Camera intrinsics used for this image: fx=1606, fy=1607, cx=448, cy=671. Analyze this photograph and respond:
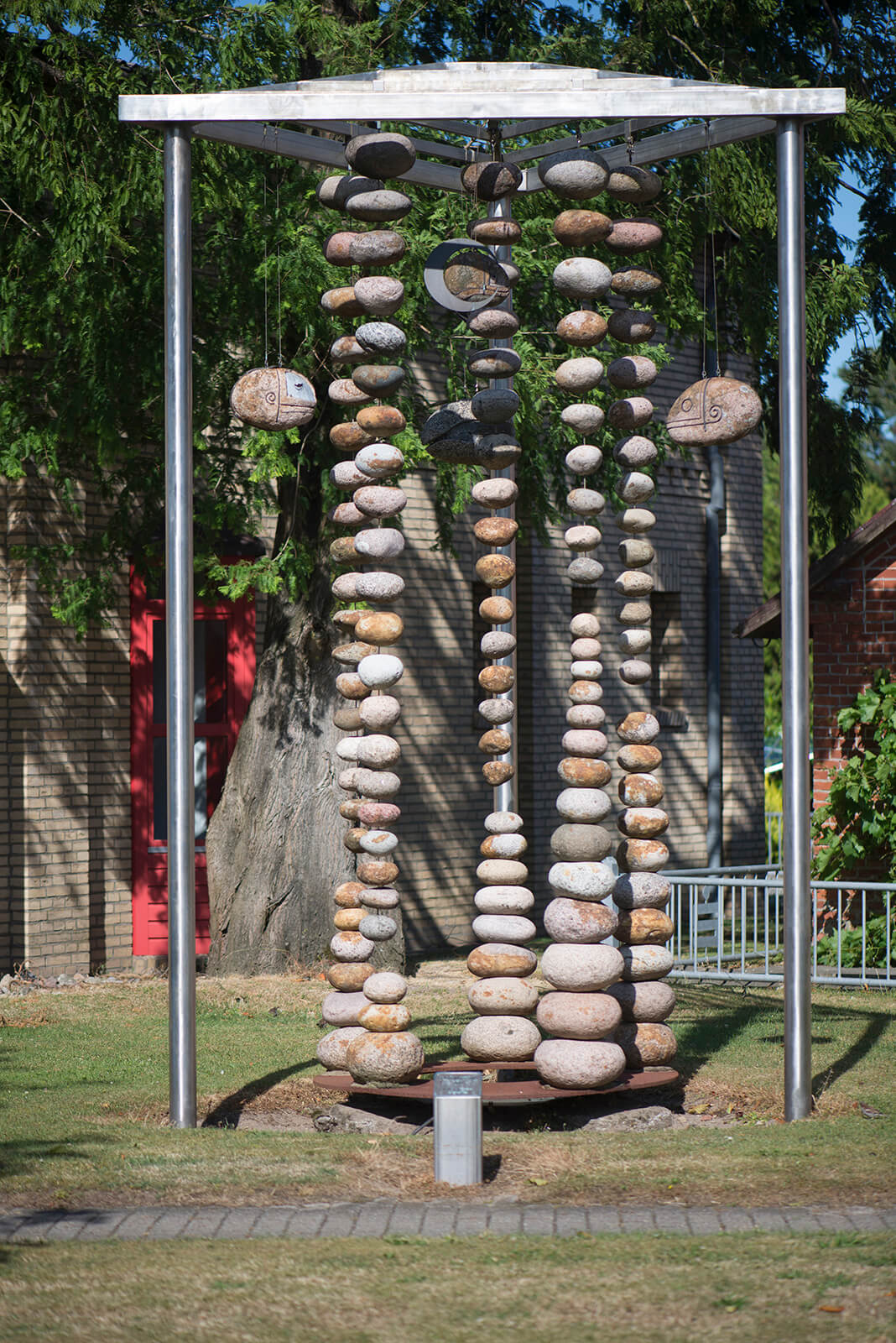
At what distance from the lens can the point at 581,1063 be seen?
664 centimetres

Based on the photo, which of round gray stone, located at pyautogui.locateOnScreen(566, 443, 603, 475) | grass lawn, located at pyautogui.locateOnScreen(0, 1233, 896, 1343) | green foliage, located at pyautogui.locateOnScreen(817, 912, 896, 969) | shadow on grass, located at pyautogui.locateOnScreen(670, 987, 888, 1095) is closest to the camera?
grass lawn, located at pyautogui.locateOnScreen(0, 1233, 896, 1343)

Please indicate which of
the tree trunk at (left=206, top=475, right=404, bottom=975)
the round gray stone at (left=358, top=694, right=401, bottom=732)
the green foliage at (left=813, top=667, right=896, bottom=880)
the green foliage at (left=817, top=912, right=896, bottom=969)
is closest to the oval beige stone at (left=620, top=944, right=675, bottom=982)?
the round gray stone at (left=358, top=694, right=401, bottom=732)

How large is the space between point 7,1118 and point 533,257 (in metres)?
6.55

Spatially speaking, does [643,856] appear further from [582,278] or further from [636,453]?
[582,278]

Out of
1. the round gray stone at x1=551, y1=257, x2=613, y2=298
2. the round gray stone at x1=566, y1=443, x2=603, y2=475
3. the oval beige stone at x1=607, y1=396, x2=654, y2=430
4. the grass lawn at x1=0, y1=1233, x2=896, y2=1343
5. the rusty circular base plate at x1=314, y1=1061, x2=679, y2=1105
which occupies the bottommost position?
the grass lawn at x1=0, y1=1233, x2=896, y2=1343

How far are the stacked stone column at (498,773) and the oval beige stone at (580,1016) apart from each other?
0.80 feet

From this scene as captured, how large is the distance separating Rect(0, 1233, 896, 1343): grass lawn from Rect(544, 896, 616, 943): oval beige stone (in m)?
1.85

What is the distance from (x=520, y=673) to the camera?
15953mm

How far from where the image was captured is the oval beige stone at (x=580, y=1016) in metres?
6.72

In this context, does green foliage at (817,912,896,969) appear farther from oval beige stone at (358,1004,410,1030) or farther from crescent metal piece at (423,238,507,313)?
crescent metal piece at (423,238,507,313)

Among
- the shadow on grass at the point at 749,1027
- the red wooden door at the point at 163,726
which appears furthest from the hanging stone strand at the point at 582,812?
the red wooden door at the point at 163,726

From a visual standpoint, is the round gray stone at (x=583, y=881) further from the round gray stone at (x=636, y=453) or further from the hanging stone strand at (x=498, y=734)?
the round gray stone at (x=636, y=453)

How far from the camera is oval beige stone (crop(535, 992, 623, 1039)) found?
6.72m

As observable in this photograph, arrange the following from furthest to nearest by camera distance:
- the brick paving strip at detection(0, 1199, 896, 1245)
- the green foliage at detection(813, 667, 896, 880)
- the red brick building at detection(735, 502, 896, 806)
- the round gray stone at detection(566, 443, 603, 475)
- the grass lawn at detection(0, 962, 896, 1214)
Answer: the red brick building at detection(735, 502, 896, 806) < the green foliage at detection(813, 667, 896, 880) < the round gray stone at detection(566, 443, 603, 475) < the grass lawn at detection(0, 962, 896, 1214) < the brick paving strip at detection(0, 1199, 896, 1245)
